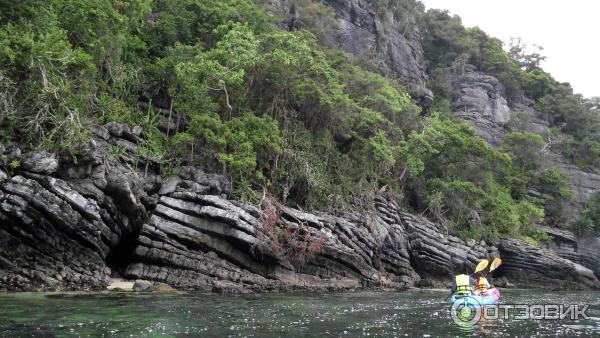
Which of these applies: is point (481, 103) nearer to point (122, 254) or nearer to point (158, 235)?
point (158, 235)

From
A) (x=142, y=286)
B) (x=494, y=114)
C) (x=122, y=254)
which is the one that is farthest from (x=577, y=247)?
(x=142, y=286)

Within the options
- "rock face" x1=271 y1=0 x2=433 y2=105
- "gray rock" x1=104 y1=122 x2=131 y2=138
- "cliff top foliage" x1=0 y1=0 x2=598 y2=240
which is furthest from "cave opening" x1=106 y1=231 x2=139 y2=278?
"rock face" x1=271 y1=0 x2=433 y2=105

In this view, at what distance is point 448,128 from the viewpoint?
2922cm

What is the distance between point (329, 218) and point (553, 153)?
31.6m

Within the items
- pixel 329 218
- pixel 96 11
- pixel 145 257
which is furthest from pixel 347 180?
pixel 96 11

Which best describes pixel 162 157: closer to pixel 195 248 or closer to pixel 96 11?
pixel 195 248

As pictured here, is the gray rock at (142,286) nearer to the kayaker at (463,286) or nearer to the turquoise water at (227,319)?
the turquoise water at (227,319)

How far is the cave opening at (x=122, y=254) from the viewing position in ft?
51.4

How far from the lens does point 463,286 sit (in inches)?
485

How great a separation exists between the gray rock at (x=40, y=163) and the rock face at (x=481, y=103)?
35.8m

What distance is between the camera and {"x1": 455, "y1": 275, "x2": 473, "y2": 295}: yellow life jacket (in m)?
12.3

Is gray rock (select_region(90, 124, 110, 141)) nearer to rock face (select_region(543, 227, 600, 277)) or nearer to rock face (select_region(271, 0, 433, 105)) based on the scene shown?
rock face (select_region(271, 0, 433, 105))

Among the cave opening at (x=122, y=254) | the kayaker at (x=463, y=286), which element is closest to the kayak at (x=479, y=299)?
the kayaker at (x=463, y=286)

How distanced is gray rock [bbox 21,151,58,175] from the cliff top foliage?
0.52m
